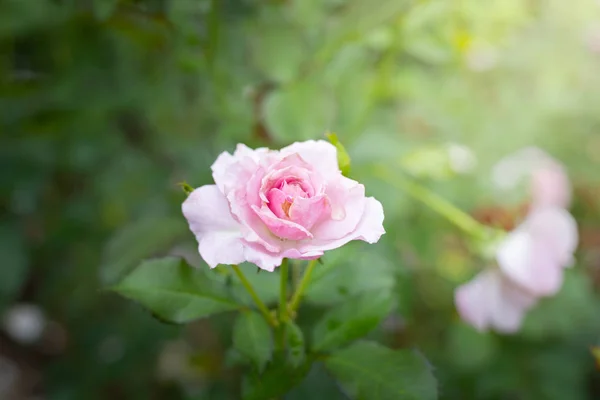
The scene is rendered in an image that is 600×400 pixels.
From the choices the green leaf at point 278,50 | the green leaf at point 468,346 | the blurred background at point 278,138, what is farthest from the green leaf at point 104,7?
the green leaf at point 468,346

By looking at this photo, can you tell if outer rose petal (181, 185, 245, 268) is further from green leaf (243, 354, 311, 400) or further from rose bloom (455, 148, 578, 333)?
rose bloom (455, 148, 578, 333)

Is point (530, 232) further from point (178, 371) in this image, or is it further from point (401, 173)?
point (178, 371)

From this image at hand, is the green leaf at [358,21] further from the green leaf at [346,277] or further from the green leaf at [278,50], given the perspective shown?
the green leaf at [346,277]

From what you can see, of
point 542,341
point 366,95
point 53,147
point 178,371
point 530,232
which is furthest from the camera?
point 178,371

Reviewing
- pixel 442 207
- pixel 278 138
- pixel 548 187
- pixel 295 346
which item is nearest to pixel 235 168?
pixel 295 346

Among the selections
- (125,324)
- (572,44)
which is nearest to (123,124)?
(125,324)

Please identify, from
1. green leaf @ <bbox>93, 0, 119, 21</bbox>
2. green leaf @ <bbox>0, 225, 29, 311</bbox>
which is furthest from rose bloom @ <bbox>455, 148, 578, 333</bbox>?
green leaf @ <bbox>0, 225, 29, 311</bbox>
